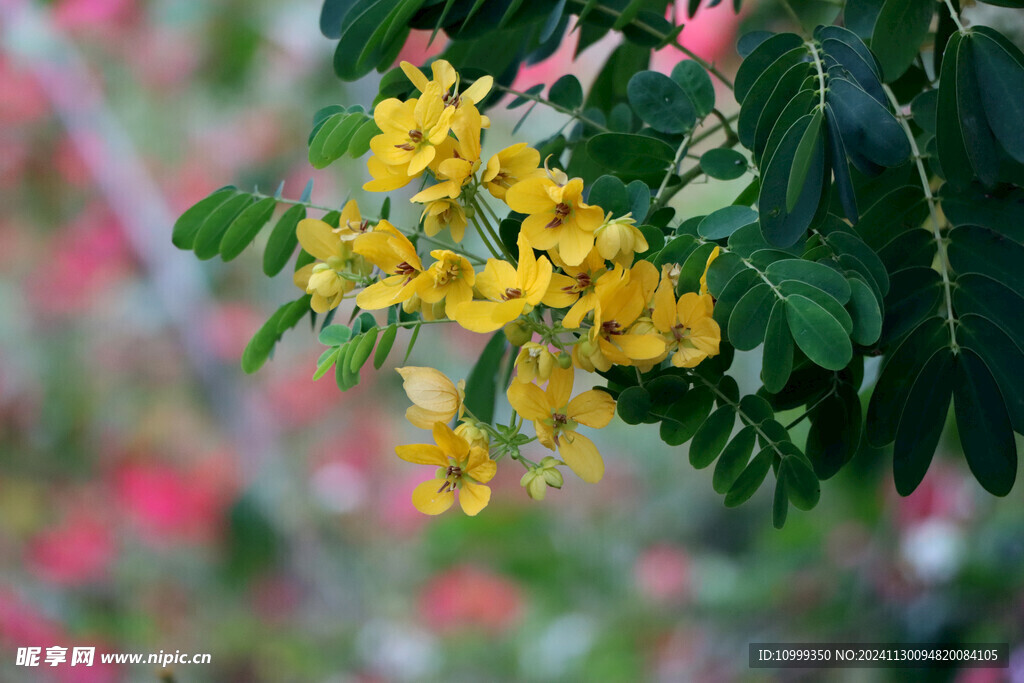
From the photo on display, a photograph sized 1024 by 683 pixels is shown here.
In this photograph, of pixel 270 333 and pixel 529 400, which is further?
pixel 270 333

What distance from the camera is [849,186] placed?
0.34 m

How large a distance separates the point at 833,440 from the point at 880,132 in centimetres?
14

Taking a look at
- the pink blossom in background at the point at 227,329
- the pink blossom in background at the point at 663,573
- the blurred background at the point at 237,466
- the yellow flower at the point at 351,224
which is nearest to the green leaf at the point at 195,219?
the yellow flower at the point at 351,224

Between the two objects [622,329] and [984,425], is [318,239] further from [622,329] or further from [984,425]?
[984,425]

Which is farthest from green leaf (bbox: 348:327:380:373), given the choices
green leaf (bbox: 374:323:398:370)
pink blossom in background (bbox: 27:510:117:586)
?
pink blossom in background (bbox: 27:510:117:586)

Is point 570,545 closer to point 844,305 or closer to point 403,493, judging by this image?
point 403,493

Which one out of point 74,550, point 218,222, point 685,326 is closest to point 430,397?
point 685,326

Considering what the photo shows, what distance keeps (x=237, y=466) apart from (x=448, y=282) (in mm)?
1375

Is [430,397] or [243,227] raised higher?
[243,227]

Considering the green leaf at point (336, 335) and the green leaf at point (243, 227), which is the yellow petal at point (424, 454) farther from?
the green leaf at point (243, 227)

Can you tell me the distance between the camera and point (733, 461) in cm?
39

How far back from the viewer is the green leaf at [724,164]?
42cm

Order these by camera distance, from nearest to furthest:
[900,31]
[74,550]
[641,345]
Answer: [641,345]
[900,31]
[74,550]

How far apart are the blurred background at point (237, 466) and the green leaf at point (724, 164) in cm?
106
